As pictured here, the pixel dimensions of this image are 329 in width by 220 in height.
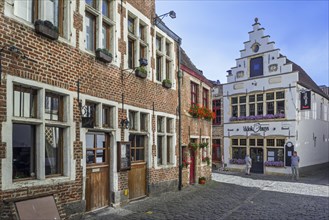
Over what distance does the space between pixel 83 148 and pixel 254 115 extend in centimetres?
1736

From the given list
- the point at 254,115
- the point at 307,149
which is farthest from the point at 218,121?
the point at 307,149

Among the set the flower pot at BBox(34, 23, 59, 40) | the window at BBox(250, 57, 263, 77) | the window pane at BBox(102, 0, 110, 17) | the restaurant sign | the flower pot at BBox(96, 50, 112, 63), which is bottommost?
the restaurant sign

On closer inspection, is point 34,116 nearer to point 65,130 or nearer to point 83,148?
point 65,130

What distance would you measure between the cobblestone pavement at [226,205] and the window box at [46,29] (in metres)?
4.41

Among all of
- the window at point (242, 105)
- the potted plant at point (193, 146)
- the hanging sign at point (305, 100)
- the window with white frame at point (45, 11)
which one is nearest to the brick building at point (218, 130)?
the window at point (242, 105)

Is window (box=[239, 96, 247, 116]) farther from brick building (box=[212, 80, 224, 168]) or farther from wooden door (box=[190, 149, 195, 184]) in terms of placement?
wooden door (box=[190, 149, 195, 184])

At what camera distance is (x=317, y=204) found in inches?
412

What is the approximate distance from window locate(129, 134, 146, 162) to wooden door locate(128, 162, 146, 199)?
0.79 feet

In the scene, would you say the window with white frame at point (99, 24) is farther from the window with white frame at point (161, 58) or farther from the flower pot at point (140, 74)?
the window with white frame at point (161, 58)

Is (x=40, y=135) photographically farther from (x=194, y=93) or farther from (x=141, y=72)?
(x=194, y=93)

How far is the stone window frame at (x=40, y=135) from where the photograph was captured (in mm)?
5559

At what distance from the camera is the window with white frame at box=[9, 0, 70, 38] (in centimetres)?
604

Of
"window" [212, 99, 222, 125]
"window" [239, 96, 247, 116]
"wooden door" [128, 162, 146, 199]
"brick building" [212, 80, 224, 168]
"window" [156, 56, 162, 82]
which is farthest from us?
"window" [212, 99, 222, 125]

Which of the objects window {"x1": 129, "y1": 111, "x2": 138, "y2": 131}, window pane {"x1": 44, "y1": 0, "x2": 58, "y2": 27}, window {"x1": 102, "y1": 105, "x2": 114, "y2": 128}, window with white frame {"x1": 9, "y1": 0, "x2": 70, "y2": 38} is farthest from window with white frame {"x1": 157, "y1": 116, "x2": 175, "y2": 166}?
window pane {"x1": 44, "y1": 0, "x2": 58, "y2": 27}
